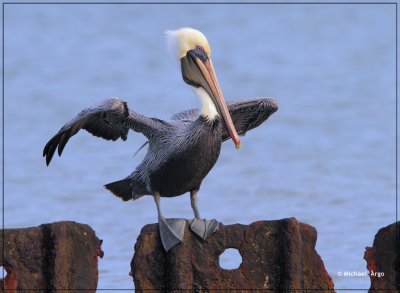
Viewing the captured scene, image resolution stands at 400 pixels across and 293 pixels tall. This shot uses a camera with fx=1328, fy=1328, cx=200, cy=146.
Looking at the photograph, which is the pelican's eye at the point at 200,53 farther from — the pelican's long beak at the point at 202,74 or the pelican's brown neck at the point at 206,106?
the pelican's brown neck at the point at 206,106

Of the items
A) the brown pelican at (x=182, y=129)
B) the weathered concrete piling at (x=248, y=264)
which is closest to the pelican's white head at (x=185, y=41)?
the brown pelican at (x=182, y=129)

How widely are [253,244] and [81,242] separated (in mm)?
953

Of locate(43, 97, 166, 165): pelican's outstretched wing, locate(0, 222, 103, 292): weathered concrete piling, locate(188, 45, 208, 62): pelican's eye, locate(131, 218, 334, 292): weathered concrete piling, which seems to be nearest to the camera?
locate(0, 222, 103, 292): weathered concrete piling

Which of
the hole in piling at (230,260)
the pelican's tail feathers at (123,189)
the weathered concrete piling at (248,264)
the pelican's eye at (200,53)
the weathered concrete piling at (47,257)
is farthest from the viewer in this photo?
the hole in piling at (230,260)

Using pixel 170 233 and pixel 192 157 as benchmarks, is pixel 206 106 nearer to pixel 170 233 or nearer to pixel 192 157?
pixel 192 157

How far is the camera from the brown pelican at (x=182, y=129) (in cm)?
818

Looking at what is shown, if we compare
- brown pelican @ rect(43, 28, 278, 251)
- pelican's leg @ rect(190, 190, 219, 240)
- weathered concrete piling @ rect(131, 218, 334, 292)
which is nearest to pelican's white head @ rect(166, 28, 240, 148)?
brown pelican @ rect(43, 28, 278, 251)

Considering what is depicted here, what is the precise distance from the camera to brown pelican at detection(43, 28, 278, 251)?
8180mm

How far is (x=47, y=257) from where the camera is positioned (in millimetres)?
7227

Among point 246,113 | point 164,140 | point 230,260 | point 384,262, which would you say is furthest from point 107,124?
point 384,262

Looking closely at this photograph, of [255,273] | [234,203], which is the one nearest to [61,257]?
[255,273]

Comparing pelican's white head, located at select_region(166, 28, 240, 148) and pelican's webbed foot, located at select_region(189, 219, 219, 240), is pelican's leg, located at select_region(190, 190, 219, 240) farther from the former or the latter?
pelican's white head, located at select_region(166, 28, 240, 148)

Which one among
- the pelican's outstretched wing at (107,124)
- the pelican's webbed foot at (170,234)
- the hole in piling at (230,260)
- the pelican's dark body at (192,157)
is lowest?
the pelican's webbed foot at (170,234)

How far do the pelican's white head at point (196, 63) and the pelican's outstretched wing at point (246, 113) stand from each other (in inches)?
9.6
